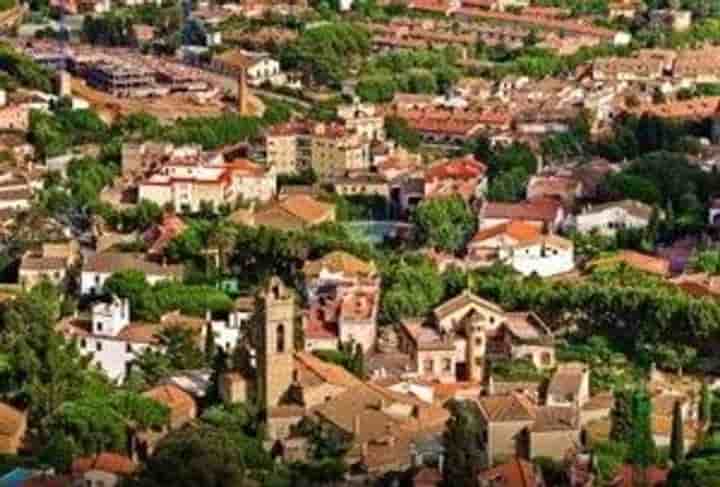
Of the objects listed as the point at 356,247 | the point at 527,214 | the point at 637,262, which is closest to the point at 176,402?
the point at 356,247

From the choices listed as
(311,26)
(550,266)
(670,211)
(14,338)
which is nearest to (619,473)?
(14,338)

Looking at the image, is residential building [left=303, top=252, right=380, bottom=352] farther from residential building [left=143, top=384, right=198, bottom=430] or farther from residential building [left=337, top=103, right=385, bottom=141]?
residential building [left=337, top=103, right=385, bottom=141]

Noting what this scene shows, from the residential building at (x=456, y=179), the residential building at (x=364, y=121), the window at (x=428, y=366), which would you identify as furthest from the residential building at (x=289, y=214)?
the window at (x=428, y=366)

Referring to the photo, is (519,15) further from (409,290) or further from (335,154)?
(409,290)

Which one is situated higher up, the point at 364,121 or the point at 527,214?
the point at 527,214

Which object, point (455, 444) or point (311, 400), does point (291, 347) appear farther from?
point (455, 444)

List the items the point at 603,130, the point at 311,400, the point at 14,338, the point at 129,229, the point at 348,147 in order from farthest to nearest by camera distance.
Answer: the point at 603,130, the point at 348,147, the point at 129,229, the point at 14,338, the point at 311,400

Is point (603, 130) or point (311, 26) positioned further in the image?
point (311, 26)

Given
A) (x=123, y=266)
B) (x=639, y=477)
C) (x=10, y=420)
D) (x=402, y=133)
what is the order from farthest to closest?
(x=402, y=133)
(x=123, y=266)
(x=10, y=420)
(x=639, y=477)
